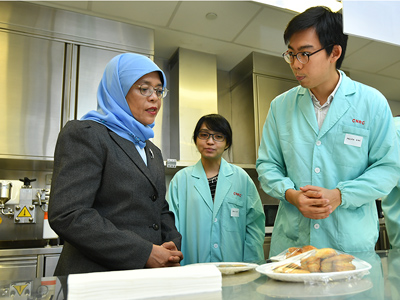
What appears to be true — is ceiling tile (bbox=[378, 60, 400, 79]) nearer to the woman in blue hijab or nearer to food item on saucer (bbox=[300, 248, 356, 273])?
the woman in blue hijab

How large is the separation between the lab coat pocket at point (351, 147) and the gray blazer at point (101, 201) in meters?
0.72

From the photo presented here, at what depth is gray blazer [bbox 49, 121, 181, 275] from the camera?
38.4 inches

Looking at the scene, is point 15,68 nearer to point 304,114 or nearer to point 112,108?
point 112,108

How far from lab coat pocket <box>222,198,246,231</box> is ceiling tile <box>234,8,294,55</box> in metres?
1.69

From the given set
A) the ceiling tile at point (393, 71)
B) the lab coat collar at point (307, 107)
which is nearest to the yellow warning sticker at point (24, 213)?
the lab coat collar at point (307, 107)

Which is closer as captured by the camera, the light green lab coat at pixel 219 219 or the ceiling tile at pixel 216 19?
the light green lab coat at pixel 219 219

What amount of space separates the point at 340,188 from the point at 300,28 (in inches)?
26.2

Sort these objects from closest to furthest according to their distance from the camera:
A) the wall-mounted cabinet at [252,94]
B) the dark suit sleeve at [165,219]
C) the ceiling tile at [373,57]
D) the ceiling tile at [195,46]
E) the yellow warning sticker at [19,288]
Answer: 1. the yellow warning sticker at [19,288]
2. the dark suit sleeve at [165,219]
3. the ceiling tile at [195,46]
4. the ceiling tile at [373,57]
5. the wall-mounted cabinet at [252,94]

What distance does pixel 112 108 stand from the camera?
127cm

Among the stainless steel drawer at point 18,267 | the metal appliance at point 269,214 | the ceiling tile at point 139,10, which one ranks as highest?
the ceiling tile at point 139,10

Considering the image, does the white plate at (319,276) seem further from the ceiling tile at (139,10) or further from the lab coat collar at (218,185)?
the ceiling tile at (139,10)

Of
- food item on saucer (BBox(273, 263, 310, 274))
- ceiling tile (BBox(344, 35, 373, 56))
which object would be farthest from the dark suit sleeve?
ceiling tile (BBox(344, 35, 373, 56))

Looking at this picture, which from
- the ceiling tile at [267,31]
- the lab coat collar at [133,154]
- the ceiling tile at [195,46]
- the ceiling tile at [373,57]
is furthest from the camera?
the ceiling tile at [373,57]

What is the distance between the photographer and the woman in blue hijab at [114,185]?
981 millimetres
